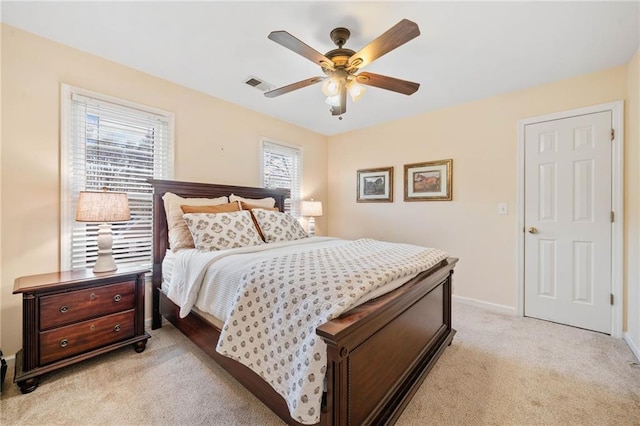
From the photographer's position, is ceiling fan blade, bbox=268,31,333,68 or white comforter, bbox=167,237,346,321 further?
white comforter, bbox=167,237,346,321

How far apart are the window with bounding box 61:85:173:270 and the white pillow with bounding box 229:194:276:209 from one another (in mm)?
676

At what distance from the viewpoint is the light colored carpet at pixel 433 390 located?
58.1 inches

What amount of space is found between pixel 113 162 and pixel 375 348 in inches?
105

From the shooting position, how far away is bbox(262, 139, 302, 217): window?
376 cm

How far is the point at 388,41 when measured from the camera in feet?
5.27

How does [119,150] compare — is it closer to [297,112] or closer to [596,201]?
[297,112]

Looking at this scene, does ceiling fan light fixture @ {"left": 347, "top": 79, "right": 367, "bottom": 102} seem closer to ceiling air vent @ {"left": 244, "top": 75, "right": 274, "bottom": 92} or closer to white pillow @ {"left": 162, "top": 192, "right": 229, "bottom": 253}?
ceiling air vent @ {"left": 244, "top": 75, "right": 274, "bottom": 92}

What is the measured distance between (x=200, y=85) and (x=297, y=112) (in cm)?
123

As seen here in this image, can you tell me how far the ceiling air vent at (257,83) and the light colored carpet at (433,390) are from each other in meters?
2.53

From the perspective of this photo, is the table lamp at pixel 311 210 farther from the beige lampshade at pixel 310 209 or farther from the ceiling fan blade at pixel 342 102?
the ceiling fan blade at pixel 342 102

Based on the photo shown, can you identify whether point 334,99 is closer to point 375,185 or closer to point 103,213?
point 103,213

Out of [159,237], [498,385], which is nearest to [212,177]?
[159,237]

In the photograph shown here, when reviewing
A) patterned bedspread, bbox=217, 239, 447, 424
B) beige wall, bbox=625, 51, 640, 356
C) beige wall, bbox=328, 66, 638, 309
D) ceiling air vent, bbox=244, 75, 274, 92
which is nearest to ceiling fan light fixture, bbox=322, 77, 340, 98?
ceiling air vent, bbox=244, 75, 274, 92

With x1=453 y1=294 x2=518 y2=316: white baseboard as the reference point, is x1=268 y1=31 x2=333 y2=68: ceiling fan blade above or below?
above
